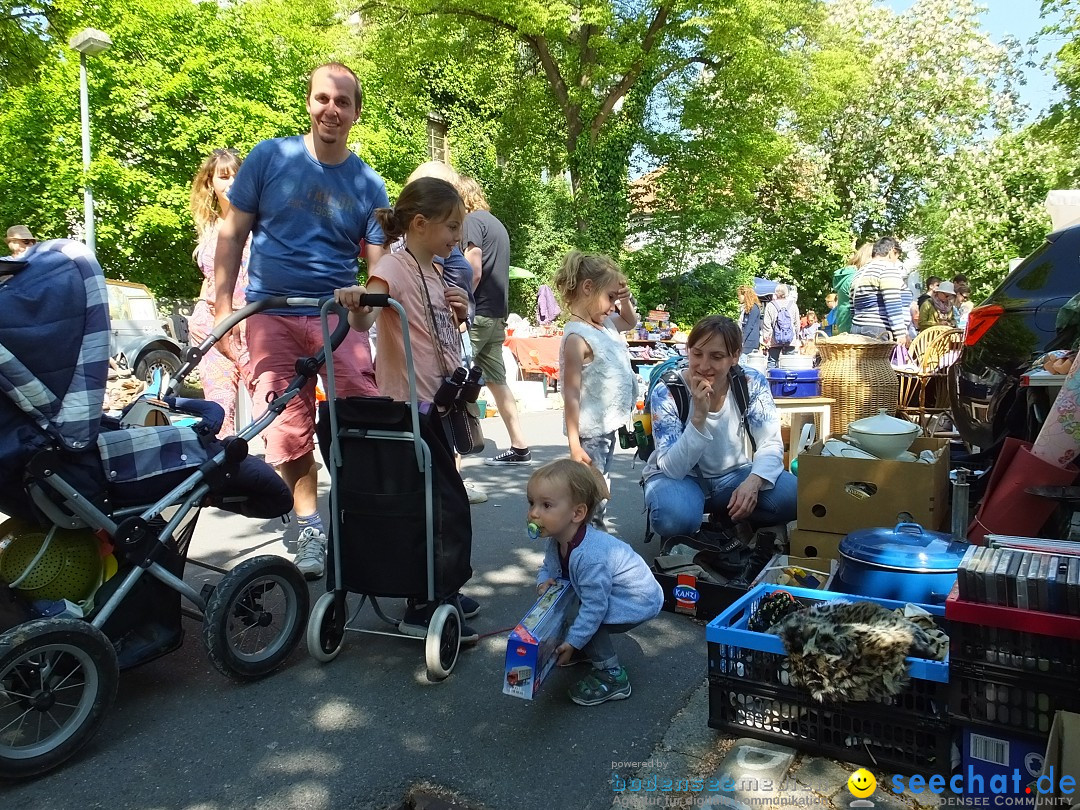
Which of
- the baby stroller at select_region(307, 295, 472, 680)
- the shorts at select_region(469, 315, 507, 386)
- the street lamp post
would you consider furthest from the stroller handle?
the street lamp post

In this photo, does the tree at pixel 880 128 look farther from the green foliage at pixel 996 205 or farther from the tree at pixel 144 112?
the tree at pixel 144 112

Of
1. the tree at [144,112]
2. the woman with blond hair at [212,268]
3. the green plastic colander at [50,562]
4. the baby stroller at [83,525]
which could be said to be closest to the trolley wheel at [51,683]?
the baby stroller at [83,525]

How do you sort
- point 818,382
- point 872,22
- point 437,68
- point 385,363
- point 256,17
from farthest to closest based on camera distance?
point 872,22 → point 437,68 → point 256,17 → point 818,382 → point 385,363

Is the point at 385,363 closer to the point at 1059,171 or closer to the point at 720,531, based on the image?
the point at 720,531

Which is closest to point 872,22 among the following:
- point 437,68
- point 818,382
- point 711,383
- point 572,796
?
point 437,68

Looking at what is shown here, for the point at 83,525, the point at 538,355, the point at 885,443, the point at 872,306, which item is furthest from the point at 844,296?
the point at 83,525

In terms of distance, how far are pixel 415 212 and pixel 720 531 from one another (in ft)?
7.14

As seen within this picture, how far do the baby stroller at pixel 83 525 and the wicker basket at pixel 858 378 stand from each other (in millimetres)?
4825

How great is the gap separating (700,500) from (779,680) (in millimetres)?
1670

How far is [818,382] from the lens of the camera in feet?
19.7

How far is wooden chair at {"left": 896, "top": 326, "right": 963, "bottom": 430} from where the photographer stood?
7215mm

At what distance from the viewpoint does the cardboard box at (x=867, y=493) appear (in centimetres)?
363

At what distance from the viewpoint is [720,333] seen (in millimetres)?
3869

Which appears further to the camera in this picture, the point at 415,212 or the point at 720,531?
the point at 720,531
